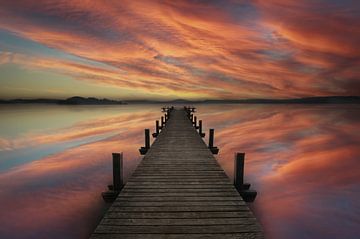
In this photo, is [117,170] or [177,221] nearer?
[177,221]

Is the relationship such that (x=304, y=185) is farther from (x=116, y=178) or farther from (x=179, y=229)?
(x=179, y=229)

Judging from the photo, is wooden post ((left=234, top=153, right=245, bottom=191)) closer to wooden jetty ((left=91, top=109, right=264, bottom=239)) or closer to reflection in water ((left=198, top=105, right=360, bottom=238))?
wooden jetty ((left=91, top=109, right=264, bottom=239))

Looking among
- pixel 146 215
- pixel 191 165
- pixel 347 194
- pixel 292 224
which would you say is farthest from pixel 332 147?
pixel 146 215

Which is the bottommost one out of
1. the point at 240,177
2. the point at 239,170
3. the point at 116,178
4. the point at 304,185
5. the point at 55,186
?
the point at 55,186

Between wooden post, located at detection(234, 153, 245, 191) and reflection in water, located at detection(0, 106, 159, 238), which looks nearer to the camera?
wooden post, located at detection(234, 153, 245, 191)

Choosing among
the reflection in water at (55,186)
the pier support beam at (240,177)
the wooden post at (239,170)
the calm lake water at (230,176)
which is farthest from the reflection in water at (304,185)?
the reflection in water at (55,186)

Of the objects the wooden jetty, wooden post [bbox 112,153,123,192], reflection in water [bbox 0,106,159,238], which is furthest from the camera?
reflection in water [bbox 0,106,159,238]

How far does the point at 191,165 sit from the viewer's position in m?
7.84

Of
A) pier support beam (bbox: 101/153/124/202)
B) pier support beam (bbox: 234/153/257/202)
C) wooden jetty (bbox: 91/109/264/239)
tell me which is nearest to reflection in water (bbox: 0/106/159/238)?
pier support beam (bbox: 101/153/124/202)

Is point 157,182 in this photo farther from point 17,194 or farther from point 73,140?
point 73,140

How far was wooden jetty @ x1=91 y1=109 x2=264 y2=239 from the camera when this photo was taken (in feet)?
13.3

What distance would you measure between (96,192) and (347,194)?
1121 centimetres

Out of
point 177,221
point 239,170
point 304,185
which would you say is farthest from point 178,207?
point 304,185

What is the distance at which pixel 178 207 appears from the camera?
4.86m
